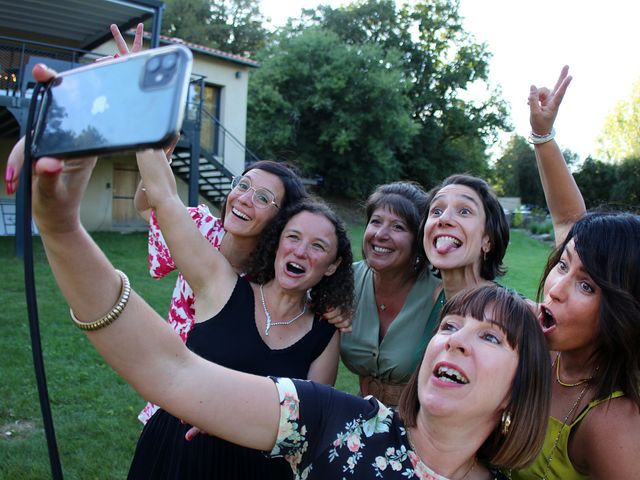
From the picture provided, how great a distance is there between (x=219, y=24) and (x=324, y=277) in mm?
37983

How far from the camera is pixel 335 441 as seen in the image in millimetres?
1520

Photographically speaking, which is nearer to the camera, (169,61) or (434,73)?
(169,61)

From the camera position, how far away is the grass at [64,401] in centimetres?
380

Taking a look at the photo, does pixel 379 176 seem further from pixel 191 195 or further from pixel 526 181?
pixel 526 181

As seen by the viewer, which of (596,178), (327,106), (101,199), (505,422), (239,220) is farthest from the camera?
(596,178)

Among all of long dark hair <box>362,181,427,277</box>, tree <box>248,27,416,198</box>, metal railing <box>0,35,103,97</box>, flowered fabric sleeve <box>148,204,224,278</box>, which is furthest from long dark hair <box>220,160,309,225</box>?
tree <box>248,27,416,198</box>

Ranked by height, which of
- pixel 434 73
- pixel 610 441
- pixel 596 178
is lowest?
pixel 610 441

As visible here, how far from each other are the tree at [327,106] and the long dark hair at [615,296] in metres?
22.5

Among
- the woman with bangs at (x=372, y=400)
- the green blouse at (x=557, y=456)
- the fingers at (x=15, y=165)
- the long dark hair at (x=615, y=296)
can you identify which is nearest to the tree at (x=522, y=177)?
the long dark hair at (x=615, y=296)

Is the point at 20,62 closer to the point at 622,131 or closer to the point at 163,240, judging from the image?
the point at 163,240

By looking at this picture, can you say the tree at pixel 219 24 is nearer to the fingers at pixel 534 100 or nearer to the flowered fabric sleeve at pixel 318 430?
the fingers at pixel 534 100

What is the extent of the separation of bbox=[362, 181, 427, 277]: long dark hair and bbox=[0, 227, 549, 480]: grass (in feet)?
7.87

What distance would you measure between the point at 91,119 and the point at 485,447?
4.69 ft

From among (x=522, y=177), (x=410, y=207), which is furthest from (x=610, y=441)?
(x=522, y=177)
